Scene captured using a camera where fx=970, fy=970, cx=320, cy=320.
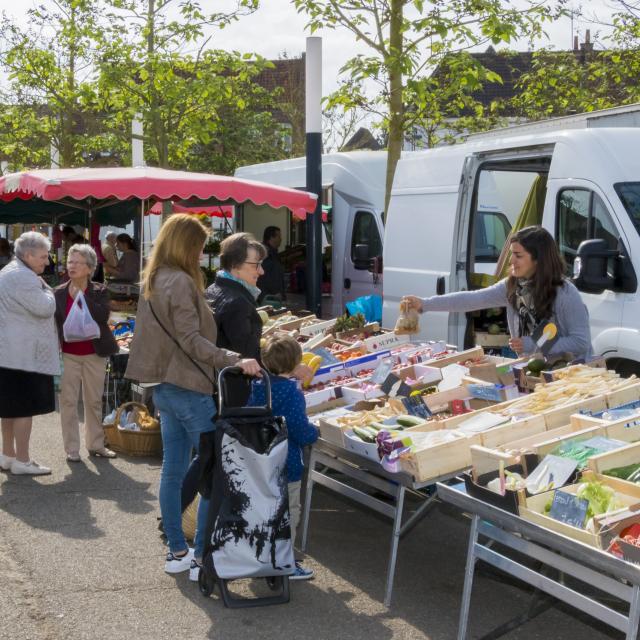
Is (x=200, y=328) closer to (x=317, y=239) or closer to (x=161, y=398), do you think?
(x=161, y=398)

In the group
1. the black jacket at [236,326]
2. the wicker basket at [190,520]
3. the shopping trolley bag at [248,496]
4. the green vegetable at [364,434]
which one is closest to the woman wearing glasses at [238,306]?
the black jacket at [236,326]

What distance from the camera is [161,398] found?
491cm

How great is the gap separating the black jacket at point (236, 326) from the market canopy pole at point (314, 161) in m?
6.91

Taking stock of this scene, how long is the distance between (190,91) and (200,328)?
41.3 feet

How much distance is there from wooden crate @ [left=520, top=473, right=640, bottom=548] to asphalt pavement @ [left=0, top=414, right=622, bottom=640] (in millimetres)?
912

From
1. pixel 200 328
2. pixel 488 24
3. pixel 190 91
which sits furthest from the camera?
pixel 190 91

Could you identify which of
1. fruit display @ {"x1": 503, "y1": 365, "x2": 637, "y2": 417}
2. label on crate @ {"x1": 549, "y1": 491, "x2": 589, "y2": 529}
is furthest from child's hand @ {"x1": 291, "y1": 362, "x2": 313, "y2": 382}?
label on crate @ {"x1": 549, "y1": 491, "x2": 589, "y2": 529}

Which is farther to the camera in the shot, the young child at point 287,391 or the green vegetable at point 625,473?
the young child at point 287,391

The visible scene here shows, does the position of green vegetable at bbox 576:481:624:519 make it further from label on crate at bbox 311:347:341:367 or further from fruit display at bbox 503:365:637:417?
label on crate at bbox 311:347:341:367

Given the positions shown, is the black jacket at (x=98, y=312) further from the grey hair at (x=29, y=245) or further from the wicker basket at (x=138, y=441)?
the grey hair at (x=29, y=245)

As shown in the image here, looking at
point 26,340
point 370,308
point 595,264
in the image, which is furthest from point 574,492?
point 370,308

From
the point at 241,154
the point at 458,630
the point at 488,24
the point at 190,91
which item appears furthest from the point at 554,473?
the point at 241,154

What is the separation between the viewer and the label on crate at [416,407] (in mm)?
5004

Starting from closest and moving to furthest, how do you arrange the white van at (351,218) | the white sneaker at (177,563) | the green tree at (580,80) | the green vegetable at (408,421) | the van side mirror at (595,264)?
the green vegetable at (408,421) < the white sneaker at (177,563) < the van side mirror at (595,264) < the white van at (351,218) < the green tree at (580,80)
